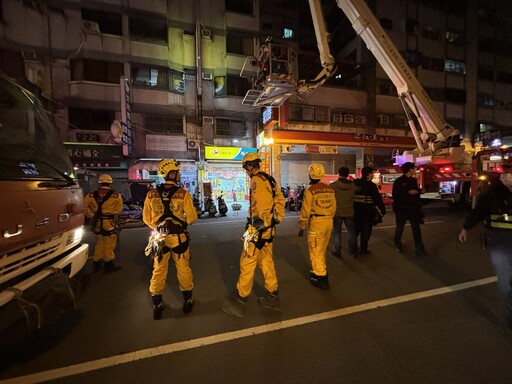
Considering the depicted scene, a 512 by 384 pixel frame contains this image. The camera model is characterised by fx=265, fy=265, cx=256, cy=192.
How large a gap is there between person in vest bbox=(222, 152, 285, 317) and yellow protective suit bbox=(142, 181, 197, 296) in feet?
2.18

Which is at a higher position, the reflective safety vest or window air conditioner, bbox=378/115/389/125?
window air conditioner, bbox=378/115/389/125

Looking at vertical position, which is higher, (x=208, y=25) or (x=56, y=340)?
(x=208, y=25)

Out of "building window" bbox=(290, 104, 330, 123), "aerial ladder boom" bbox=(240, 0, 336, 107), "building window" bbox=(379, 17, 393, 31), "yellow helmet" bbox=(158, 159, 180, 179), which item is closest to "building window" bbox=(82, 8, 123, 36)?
"aerial ladder boom" bbox=(240, 0, 336, 107)

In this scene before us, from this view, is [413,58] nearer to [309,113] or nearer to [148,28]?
[309,113]

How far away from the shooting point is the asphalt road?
2.25m

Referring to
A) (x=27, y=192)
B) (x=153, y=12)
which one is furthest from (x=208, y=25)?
(x=27, y=192)

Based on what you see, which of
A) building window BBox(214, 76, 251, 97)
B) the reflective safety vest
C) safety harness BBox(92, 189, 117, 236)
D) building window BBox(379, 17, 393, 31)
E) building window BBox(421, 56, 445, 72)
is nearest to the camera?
the reflective safety vest

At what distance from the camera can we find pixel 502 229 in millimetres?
2789

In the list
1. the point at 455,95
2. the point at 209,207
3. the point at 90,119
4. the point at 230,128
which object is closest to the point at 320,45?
the point at 230,128

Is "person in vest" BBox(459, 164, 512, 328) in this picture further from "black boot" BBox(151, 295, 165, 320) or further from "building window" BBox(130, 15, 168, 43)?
"building window" BBox(130, 15, 168, 43)

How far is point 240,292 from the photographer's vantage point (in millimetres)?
3316

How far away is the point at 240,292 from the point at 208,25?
1898 centimetres

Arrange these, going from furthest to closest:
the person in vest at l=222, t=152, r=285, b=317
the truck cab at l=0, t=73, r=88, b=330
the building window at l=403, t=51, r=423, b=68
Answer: the building window at l=403, t=51, r=423, b=68 → the person in vest at l=222, t=152, r=285, b=317 → the truck cab at l=0, t=73, r=88, b=330

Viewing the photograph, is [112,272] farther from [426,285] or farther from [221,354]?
[426,285]
